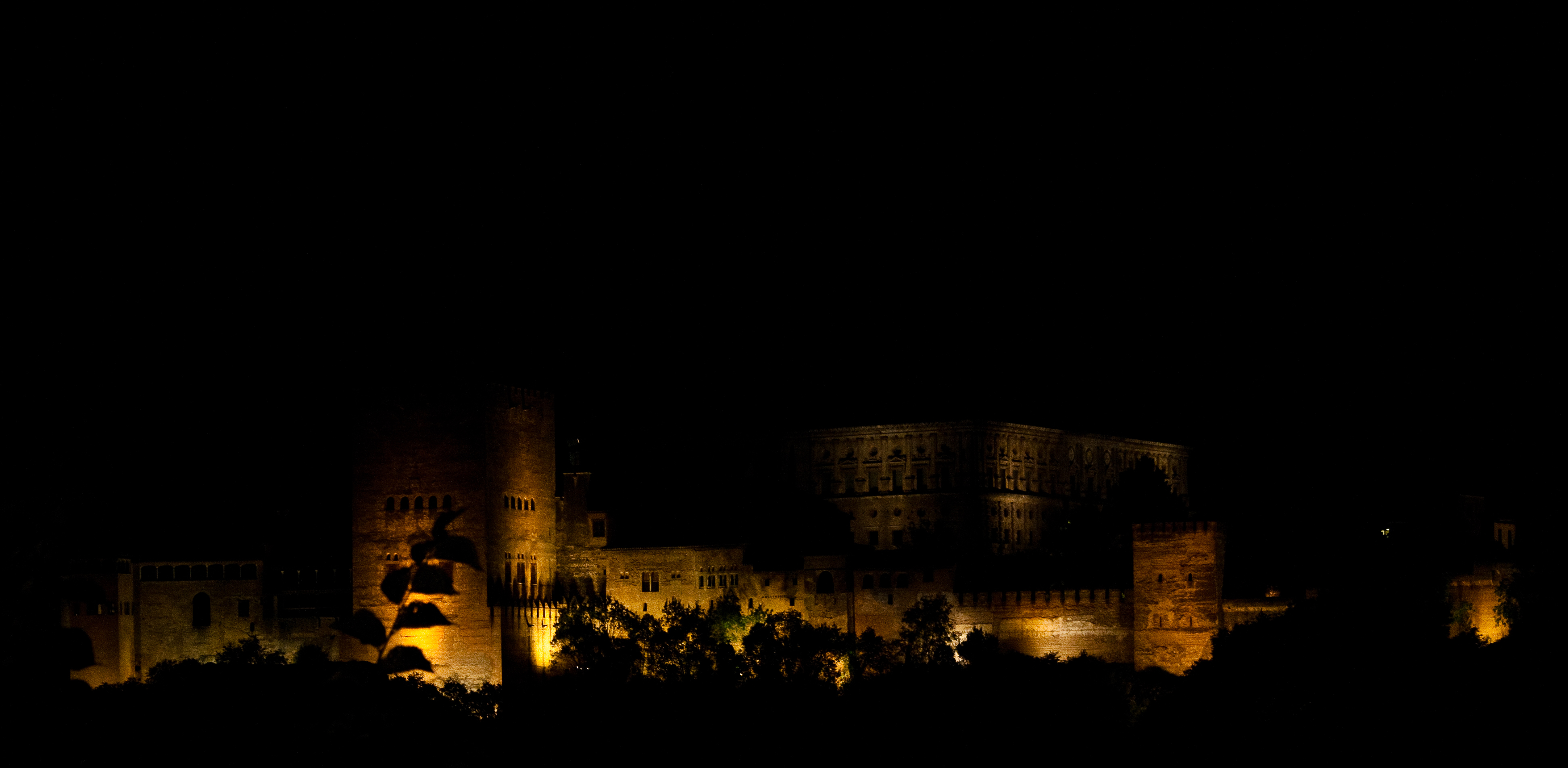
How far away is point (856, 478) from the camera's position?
421ft

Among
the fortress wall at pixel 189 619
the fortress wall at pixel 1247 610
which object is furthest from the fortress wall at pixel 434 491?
the fortress wall at pixel 1247 610

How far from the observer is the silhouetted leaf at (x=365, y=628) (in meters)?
8.77

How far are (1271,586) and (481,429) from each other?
33092 mm

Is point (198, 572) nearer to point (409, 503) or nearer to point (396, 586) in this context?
point (409, 503)

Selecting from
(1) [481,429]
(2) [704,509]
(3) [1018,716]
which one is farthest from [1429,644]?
(2) [704,509]

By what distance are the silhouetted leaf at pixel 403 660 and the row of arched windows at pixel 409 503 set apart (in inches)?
2733

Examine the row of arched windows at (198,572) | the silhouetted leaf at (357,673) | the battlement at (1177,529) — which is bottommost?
the row of arched windows at (198,572)

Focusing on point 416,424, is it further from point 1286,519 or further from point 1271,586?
point 1286,519

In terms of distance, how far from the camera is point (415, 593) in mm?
9422

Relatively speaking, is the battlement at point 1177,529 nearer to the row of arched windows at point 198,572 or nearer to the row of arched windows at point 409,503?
the row of arched windows at point 409,503

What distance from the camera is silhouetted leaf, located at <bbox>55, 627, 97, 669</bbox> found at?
27.7 ft

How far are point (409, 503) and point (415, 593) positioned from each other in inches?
2773

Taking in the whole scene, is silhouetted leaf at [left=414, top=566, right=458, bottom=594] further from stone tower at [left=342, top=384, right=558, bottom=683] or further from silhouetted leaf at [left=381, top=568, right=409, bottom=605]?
stone tower at [left=342, top=384, right=558, bottom=683]

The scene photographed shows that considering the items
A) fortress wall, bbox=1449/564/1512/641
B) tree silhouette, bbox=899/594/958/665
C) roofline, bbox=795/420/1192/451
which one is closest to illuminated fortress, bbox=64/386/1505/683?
tree silhouette, bbox=899/594/958/665
